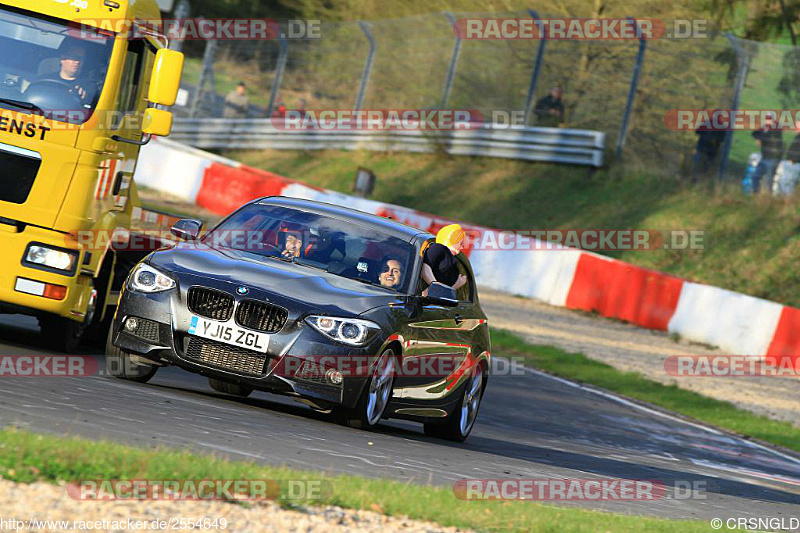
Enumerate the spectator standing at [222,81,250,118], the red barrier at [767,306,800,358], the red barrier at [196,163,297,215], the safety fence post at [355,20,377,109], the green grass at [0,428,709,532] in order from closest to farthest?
the green grass at [0,428,709,532], the red barrier at [767,306,800,358], the red barrier at [196,163,297,215], the safety fence post at [355,20,377,109], the spectator standing at [222,81,250,118]

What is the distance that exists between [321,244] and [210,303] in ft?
4.49

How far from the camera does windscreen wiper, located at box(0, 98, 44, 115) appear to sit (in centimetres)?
1112

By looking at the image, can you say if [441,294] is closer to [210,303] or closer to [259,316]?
[259,316]

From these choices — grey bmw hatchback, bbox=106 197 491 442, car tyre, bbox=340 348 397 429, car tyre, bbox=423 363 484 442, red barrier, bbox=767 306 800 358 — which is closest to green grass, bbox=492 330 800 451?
red barrier, bbox=767 306 800 358

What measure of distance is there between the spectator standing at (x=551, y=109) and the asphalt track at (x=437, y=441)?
18147 millimetres

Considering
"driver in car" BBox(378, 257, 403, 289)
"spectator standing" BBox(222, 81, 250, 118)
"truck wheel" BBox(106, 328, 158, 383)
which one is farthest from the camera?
"spectator standing" BBox(222, 81, 250, 118)

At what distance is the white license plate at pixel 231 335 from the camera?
31.6 ft

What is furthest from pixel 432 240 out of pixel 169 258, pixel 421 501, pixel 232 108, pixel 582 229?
pixel 232 108

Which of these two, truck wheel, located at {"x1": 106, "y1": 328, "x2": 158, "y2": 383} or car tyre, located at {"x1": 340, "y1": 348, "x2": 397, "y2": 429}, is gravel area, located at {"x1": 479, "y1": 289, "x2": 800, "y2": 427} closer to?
car tyre, located at {"x1": 340, "y1": 348, "x2": 397, "y2": 429}

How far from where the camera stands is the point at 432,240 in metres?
11.6

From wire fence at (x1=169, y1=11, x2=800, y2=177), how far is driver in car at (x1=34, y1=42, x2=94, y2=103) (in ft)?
60.9

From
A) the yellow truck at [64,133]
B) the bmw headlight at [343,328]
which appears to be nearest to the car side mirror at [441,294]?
the bmw headlight at [343,328]

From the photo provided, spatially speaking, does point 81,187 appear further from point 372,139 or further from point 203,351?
point 372,139

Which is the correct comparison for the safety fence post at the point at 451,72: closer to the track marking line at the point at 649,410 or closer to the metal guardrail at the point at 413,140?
the metal guardrail at the point at 413,140
